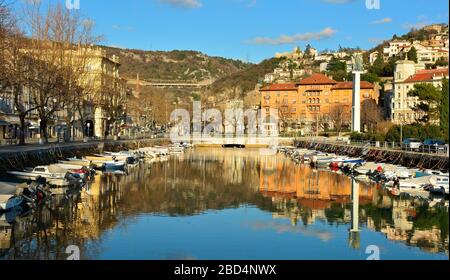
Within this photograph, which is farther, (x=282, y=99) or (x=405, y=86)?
(x=282, y=99)

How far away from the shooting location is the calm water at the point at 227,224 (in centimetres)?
2325

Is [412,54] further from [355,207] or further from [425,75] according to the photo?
[355,207]

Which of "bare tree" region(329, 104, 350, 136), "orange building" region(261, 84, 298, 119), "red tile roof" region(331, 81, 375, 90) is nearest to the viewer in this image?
"bare tree" region(329, 104, 350, 136)

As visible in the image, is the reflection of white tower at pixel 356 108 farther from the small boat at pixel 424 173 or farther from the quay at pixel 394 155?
the small boat at pixel 424 173

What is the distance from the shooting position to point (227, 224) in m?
29.8

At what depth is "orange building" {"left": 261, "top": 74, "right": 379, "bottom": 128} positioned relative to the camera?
148000 mm

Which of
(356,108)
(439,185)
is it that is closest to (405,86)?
(356,108)

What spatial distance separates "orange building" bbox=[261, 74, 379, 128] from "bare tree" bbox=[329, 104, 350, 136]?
5.79 meters

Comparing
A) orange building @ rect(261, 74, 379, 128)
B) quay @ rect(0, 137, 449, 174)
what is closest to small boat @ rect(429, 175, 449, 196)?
quay @ rect(0, 137, 449, 174)

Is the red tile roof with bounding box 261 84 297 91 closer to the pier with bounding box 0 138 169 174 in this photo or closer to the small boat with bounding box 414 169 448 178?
the pier with bounding box 0 138 169 174

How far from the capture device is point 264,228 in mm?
28750

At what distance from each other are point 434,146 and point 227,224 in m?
35.5

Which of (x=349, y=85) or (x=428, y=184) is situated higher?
(x=349, y=85)
